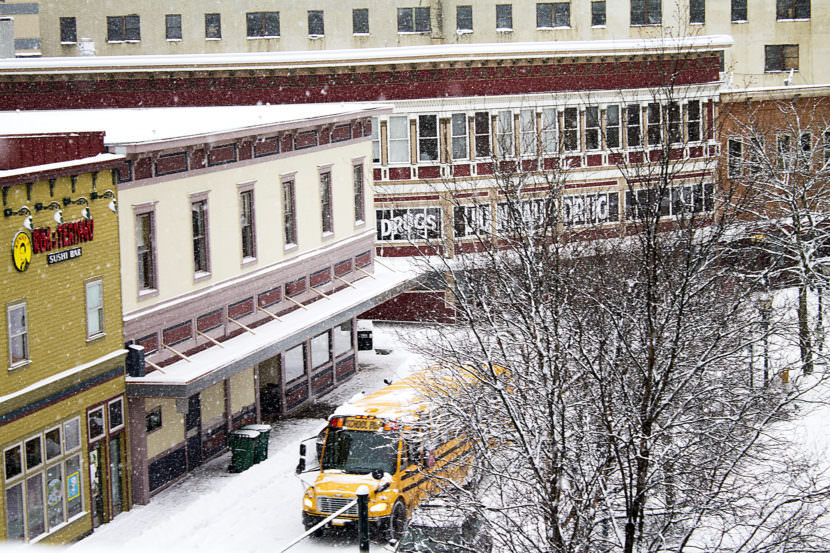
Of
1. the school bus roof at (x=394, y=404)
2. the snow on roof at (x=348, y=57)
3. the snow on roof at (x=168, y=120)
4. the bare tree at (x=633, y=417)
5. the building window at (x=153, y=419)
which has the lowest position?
the building window at (x=153, y=419)

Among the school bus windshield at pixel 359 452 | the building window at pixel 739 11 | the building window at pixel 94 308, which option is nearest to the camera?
the school bus windshield at pixel 359 452

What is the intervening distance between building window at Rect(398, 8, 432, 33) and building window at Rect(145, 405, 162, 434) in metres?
35.1

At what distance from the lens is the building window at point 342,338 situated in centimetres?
3541

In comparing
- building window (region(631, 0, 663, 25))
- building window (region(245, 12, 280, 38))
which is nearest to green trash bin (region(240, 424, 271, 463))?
building window (region(245, 12, 280, 38))

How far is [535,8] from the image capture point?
189 ft

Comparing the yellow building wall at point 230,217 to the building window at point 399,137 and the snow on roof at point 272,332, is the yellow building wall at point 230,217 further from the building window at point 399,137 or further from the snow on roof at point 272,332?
the building window at point 399,137

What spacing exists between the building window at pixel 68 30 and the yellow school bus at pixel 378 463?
133ft

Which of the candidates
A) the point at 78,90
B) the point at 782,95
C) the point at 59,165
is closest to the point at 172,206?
the point at 59,165

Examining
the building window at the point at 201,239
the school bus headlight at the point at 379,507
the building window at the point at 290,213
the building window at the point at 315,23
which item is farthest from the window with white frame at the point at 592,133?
the school bus headlight at the point at 379,507

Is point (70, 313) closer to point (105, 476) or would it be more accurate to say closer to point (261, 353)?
point (105, 476)

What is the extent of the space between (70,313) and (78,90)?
85.5 ft

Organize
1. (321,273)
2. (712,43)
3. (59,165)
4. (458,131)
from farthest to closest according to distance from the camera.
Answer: (712,43) → (458,131) → (321,273) → (59,165)

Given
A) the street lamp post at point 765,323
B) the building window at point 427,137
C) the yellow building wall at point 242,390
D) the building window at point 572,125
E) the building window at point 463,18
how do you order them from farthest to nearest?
the building window at point 463,18
the building window at point 572,125
the building window at point 427,137
the yellow building wall at point 242,390
the street lamp post at point 765,323

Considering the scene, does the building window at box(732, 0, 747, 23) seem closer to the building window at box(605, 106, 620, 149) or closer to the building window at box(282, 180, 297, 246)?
the building window at box(605, 106, 620, 149)
